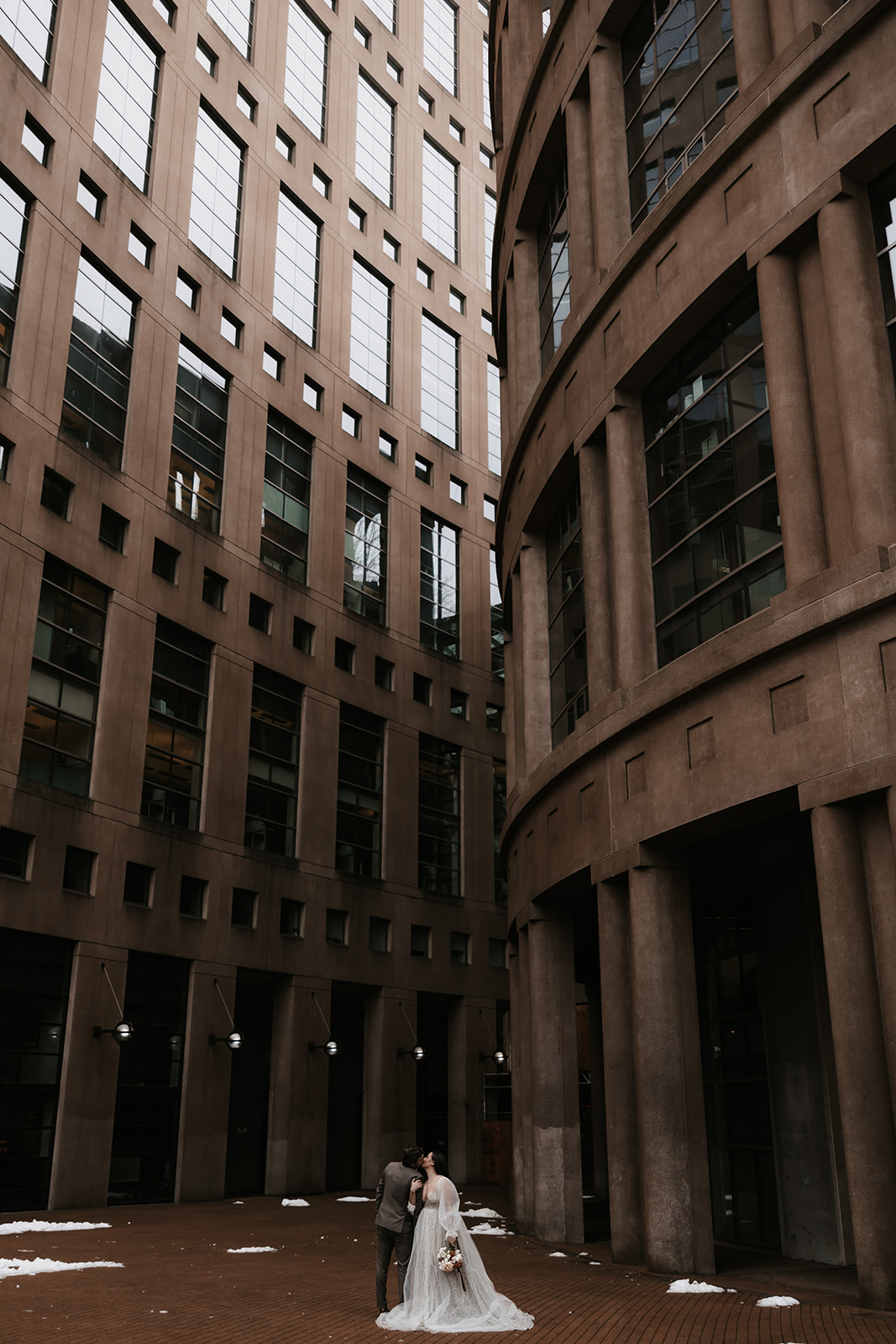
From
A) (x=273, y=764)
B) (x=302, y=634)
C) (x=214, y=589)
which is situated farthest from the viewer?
(x=302, y=634)

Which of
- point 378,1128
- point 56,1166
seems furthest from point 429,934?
point 56,1166

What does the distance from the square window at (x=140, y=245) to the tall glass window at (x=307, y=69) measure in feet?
39.1

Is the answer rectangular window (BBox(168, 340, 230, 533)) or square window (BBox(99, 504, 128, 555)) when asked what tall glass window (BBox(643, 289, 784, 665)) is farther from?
rectangular window (BBox(168, 340, 230, 533))

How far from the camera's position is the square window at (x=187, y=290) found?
3500 cm

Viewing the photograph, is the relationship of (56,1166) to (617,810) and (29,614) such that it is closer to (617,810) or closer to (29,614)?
(29,614)

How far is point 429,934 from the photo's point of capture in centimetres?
4147

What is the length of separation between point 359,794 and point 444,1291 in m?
29.0

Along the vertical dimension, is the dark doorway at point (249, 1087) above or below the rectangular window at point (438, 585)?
below

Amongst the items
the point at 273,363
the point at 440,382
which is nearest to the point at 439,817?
the point at 273,363

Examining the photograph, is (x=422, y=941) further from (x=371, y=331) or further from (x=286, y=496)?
(x=371, y=331)

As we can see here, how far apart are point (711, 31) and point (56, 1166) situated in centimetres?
2613

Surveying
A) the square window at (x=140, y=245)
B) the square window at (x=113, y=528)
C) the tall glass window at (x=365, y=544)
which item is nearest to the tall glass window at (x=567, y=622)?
the square window at (x=113, y=528)

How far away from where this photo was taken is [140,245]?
33.6 meters

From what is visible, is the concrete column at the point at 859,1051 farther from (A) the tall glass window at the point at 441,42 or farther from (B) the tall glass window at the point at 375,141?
(A) the tall glass window at the point at 441,42
